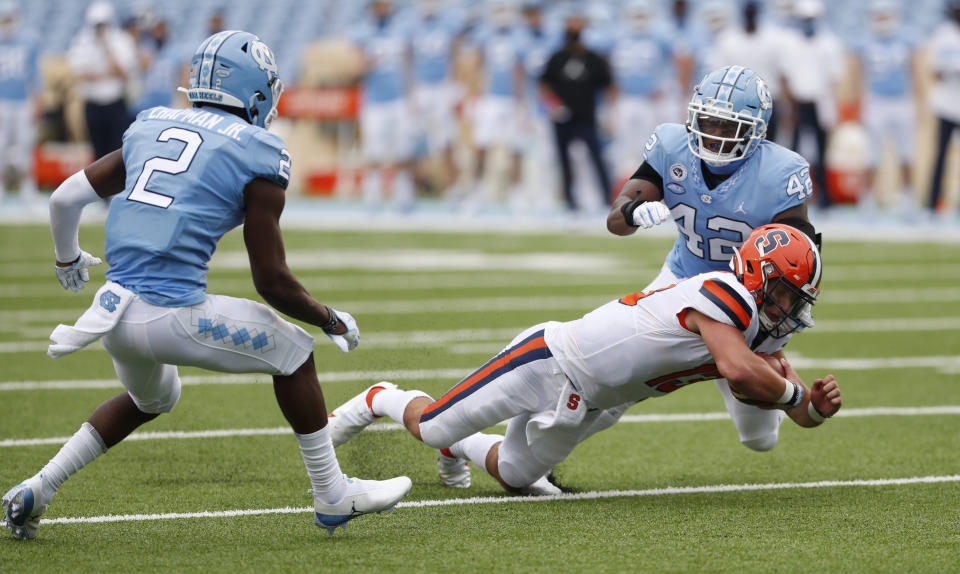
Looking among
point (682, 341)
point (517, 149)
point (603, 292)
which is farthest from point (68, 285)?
point (517, 149)

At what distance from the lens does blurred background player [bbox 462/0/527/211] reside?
46.3ft

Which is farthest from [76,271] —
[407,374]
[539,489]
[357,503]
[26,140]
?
[26,140]

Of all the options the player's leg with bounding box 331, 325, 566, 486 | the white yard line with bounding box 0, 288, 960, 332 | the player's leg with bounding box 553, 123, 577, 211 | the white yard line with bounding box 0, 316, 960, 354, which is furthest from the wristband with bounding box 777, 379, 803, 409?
the player's leg with bounding box 553, 123, 577, 211

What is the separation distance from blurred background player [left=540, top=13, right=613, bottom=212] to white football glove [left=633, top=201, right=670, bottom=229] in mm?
8581

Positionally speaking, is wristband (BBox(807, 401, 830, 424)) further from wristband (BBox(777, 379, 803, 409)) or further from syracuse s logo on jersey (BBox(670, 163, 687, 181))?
syracuse s logo on jersey (BBox(670, 163, 687, 181))

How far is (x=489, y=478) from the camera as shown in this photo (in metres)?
4.46

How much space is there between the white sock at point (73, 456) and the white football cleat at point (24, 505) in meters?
0.04

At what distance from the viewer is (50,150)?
57.6 ft

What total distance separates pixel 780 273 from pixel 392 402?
1.28 meters

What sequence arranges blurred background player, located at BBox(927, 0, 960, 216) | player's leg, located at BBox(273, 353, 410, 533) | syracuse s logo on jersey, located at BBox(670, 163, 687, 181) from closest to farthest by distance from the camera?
player's leg, located at BBox(273, 353, 410, 533) < syracuse s logo on jersey, located at BBox(670, 163, 687, 181) < blurred background player, located at BBox(927, 0, 960, 216)

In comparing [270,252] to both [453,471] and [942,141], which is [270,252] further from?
[942,141]

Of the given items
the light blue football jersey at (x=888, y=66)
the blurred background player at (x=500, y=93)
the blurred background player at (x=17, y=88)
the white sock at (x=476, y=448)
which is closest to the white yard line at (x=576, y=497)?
the white sock at (x=476, y=448)

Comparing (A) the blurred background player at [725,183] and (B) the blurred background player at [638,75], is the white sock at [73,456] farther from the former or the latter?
(B) the blurred background player at [638,75]

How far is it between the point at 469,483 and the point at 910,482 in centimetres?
141
